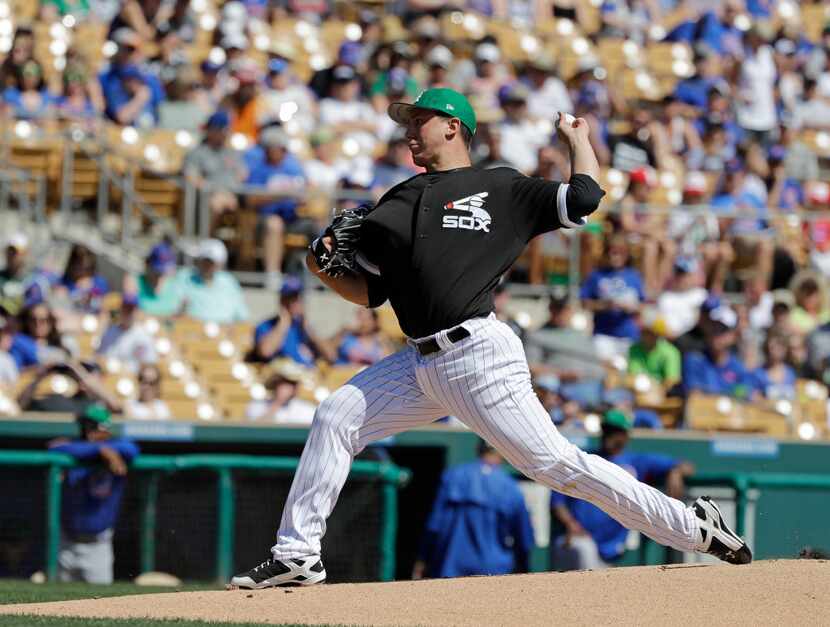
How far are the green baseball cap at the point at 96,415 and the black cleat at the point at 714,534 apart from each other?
418cm

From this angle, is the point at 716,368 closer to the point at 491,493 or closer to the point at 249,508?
the point at 491,493

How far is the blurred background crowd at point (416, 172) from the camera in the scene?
11469 millimetres

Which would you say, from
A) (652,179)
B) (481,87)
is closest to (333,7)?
(481,87)

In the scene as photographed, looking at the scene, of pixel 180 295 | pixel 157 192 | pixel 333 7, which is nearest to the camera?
pixel 180 295

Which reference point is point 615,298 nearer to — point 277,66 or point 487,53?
point 487,53

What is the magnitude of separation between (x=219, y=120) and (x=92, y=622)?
7.94 meters

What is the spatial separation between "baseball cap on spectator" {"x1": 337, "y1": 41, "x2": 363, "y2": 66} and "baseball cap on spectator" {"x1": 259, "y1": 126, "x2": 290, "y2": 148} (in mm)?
1979

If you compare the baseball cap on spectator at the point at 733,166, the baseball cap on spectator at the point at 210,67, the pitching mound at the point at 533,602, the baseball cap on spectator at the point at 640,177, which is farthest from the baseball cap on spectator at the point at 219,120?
the pitching mound at the point at 533,602

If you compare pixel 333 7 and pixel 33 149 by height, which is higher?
pixel 333 7

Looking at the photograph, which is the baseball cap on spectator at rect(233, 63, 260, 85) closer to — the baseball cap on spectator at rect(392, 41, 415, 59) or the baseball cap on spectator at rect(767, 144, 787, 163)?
the baseball cap on spectator at rect(392, 41, 415, 59)

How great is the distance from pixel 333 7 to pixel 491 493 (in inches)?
301

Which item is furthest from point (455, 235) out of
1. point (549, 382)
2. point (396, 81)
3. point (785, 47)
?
point (785, 47)

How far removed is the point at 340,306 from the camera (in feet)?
41.4

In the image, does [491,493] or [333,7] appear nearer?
[491,493]
